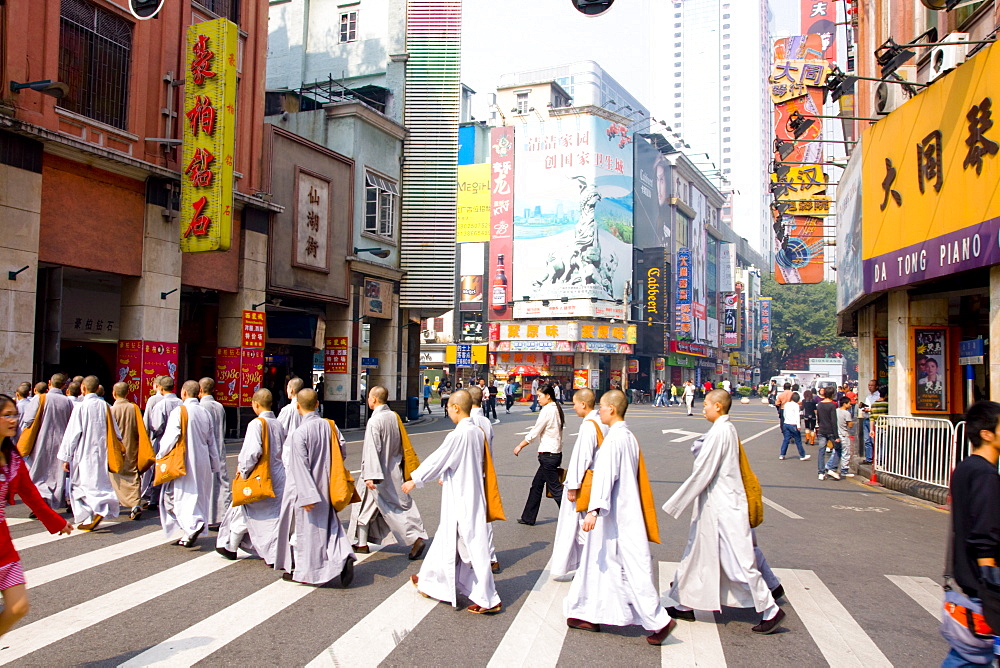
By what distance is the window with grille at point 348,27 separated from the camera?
2898 centimetres

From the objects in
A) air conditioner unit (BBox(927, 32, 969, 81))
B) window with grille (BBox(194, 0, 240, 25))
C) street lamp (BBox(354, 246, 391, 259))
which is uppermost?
window with grille (BBox(194, 0, 240, 25))

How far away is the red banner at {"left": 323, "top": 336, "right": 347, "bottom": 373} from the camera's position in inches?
949

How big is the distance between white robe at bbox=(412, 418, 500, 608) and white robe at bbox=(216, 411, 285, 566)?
157 cm

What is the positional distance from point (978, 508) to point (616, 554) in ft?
8.06

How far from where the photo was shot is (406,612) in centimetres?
576

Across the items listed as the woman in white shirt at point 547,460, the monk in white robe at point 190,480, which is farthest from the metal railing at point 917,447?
the monk in white robe at point 190,480

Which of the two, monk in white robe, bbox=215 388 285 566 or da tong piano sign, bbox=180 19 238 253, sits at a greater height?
da tong piano sign, bbox=180 19 238 253

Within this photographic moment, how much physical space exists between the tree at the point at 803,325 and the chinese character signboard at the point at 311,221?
2963 inches

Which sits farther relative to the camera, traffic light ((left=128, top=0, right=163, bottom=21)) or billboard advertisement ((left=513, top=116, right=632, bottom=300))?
billboard advertisement ((left=513, top=116, right=632, bottom=300))

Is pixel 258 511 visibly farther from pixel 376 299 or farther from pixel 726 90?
pixel 726 90

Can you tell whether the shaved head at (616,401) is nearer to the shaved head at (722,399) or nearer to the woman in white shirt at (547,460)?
the shaved head at (722,399)

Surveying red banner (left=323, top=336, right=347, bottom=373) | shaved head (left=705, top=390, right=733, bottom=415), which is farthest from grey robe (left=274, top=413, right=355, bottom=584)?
red banner (left=323, top=336, right=347, bottom=373)

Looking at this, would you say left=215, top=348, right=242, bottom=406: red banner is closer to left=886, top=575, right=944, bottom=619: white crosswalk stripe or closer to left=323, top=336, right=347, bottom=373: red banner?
left=323, top=336, right=347, bottom=373: red banner

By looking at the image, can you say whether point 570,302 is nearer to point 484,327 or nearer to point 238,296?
point 484,327
